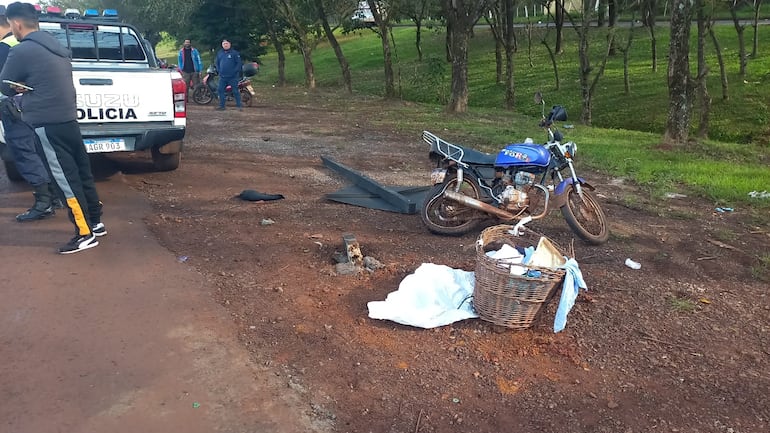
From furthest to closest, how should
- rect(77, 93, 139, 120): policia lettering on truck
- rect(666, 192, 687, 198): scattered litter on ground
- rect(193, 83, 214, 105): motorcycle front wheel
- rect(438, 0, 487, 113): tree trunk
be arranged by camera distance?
rect(193, 83, 214, 105): motorcycle front wheel, rect(438, 0, 487, 113): tree trunk, rect(666, 192, 687, 198): scattered litter on ground, rect(77, 93, 139, 120): policia lettering on truck

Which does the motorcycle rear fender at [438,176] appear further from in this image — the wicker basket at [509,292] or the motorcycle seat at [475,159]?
the wicker basket at [509,292]

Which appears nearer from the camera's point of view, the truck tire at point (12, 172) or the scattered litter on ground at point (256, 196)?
the scattered litter on ground at point (256, 196)

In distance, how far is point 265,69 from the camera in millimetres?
39438

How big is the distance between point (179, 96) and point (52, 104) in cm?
230

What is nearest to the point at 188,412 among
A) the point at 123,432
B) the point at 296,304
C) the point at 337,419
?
the point at 123,432

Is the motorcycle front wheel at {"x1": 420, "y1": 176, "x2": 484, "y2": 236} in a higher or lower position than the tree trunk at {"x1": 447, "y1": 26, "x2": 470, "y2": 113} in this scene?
lower

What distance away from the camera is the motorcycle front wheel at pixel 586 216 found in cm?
565

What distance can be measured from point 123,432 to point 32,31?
148 inches

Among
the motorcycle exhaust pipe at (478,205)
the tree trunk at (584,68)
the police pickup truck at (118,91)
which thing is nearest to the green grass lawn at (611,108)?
the tree trunk at (584,68)

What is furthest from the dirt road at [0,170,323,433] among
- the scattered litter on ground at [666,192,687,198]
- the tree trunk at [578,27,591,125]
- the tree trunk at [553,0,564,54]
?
the tree trunk at [553,0,564,54]

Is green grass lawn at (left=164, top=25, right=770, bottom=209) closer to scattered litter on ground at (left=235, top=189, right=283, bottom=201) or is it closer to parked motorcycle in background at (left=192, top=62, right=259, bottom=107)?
parked motorcycle in background at (left=192, top=62, right=259, bottom=107)

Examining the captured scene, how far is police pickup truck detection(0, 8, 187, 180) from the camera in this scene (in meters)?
6.70

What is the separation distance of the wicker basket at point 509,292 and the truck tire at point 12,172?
598cm

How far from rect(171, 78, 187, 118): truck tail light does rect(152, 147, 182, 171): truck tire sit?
107 cm
